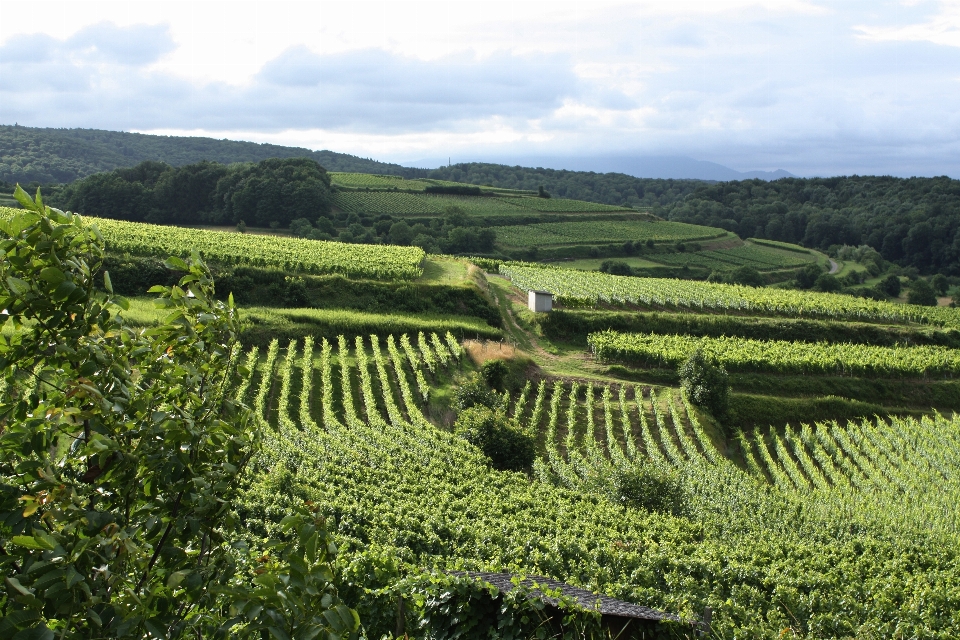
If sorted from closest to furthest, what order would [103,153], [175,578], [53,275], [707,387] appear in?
[53,275]
[175,578]
[707,387]
[103,153]

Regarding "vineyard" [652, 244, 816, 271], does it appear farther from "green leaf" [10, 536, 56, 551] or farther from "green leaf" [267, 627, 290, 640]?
"green leaf" [10, 536, 56, 551]

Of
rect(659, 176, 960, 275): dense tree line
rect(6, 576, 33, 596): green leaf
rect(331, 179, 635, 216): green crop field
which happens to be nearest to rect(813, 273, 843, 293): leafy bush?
rect(659, 176, 960, 275): dense tree line

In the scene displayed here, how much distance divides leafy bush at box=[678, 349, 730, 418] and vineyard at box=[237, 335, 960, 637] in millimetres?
930

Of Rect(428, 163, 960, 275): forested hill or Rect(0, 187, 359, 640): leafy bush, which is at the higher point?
Rect(428, 163, 960, 275): forested hill

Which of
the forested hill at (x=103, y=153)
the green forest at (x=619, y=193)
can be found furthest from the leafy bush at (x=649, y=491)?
the forested hill at (x=103, y=153)

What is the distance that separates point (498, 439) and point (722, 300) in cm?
2818

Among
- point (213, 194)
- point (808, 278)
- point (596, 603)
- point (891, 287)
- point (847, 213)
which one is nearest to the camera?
point (596, 603)

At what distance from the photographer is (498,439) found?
22000 millimetres

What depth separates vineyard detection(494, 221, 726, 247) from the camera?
8426 centimetres

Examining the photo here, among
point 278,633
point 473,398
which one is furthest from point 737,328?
point 278,633

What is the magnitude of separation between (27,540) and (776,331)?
43593mm

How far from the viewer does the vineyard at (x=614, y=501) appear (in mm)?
11117

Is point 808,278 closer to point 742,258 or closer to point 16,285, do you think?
point 742,258

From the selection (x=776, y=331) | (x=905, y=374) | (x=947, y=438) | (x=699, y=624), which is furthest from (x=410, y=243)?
(x=699, y=624)
